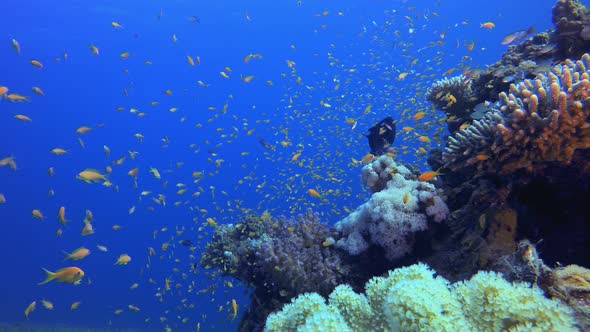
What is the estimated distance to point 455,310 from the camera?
2529 mm

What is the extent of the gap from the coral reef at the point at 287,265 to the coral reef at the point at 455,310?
258cm

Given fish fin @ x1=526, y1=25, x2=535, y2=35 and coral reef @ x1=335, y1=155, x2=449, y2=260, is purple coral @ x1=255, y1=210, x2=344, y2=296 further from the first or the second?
fish fin @ x1=526, y1=25, x2=535, y2=35

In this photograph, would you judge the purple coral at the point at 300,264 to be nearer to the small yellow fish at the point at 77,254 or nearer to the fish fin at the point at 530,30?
the small yellow fish at the point at 77,254

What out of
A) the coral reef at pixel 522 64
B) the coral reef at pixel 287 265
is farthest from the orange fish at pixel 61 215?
the coral reef at pixel 522 64

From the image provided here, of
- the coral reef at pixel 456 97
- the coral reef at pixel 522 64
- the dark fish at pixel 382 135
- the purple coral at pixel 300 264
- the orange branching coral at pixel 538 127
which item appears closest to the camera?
the orange branching coral at pixel 538 127

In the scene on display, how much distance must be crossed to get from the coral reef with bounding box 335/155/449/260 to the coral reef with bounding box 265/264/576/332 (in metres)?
2.26

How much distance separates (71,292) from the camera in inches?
2020

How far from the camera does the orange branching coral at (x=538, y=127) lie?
3.84 m

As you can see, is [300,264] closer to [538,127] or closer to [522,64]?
[538,127]

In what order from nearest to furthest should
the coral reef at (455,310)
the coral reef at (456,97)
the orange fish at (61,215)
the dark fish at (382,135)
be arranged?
the coral reef at (455,310)
the coral reef at (456,97)
the dark fish at (382,135)
the orange fish at (61,215)

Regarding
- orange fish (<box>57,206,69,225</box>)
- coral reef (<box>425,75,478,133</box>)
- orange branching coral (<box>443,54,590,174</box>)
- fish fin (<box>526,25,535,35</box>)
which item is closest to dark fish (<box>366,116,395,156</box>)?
coral reef (<box>425,75,478,133</box>)

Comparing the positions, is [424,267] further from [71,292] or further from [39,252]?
[39,252]

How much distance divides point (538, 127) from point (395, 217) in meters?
2.20

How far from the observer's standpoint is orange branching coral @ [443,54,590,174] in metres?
3.84
